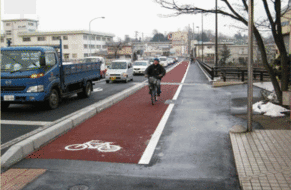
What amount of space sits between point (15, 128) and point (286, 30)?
648 inches

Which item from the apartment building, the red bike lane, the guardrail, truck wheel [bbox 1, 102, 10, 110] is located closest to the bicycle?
the red bike lane

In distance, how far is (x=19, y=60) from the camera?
36.1ft

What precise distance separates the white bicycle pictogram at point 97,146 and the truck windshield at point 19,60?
5094 millimetres

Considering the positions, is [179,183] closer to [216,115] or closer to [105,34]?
[216,115]

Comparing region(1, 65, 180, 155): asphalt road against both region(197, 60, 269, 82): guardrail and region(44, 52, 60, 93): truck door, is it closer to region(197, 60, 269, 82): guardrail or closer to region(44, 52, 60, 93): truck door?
region(44, 52, 60, 93): truck door

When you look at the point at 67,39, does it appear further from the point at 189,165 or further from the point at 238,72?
the point at 189,165

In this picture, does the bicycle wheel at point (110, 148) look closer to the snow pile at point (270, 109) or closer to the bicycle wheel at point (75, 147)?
the bicycle wheel at point (75, 147)

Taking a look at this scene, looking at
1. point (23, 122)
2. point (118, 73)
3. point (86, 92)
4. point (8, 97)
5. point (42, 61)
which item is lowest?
point (23, 122)

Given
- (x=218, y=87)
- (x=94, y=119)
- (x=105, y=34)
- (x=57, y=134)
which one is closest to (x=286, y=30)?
(x=218, y=87)

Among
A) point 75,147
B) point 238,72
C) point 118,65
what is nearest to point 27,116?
point 75,147

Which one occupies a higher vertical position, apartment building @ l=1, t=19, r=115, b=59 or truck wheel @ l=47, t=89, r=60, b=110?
apartment building @ l=1, t=19, r=115, b=59

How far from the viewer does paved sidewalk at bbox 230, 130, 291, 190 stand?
14.9 ft

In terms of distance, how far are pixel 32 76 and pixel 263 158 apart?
8.08 metres

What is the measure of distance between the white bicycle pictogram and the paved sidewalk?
8.32 ft
